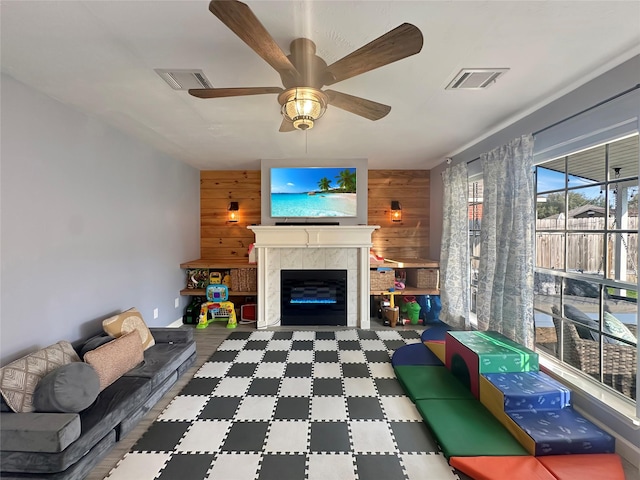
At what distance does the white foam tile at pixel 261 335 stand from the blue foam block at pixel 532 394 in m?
2.66

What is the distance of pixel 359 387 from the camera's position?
8.19 feet

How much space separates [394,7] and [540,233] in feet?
8.33

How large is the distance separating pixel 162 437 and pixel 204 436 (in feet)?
0.98

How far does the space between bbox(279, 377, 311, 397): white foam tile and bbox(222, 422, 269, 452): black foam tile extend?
40 centimetres

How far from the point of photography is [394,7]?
1.35 metres

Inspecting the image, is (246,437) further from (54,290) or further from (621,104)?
(621,104)

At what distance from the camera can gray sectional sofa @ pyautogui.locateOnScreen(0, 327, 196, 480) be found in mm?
1455

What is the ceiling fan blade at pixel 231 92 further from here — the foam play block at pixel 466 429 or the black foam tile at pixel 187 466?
the foam play block at pixel 466 429

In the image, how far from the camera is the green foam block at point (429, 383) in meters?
2.27

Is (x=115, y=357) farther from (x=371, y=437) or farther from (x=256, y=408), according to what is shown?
(x=371, y=437)

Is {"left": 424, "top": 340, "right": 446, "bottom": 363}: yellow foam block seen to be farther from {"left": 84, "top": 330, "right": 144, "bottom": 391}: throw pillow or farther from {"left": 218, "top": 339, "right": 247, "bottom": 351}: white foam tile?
{"left": 84, "top": 330, "right": 144, "bottom": 391}: throw pillow

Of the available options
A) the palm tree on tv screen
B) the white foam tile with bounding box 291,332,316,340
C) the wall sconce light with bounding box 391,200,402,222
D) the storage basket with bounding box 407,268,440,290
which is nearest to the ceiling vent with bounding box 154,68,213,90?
the palm tree on tv screen

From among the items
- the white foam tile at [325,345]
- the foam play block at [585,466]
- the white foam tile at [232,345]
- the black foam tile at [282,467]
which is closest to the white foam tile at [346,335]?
the white foam tile at [325,345]

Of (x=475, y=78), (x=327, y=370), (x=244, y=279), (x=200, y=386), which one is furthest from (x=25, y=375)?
(x=475, y=78)
